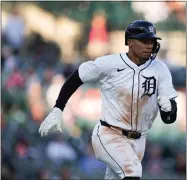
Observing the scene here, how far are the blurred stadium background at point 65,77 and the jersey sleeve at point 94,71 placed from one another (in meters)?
5.47

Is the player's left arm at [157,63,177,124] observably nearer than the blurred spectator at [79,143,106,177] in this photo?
Yes

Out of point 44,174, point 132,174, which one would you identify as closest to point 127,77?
point 132,174

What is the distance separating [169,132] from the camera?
12.4 m

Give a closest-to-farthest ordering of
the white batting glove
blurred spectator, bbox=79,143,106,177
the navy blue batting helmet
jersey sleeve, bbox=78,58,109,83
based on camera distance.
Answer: the white batting glove → the navy blue batting helmet → jersey sleeve, bbox=78,58,109,83 → blurred spectator, bbox=79,143,106,177

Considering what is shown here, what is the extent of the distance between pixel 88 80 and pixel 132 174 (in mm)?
970

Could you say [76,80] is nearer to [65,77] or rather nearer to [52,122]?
[52,122]

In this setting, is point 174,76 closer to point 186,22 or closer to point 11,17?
point 186,22

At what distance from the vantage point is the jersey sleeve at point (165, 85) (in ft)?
20.2

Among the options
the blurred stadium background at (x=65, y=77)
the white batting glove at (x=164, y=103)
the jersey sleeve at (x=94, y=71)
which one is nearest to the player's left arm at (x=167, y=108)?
the white batting glove at (x=164, y=103)

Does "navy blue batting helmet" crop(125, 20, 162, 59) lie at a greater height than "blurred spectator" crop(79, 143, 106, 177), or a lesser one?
greater

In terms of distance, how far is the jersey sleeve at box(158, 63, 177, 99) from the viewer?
6152 mm

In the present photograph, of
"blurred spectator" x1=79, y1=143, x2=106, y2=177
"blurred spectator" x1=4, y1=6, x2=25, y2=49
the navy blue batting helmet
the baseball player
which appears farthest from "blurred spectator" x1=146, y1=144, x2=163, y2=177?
the navy blue batting helmet

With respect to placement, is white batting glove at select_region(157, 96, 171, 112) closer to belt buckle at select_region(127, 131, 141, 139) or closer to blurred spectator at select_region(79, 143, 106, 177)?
belt buckle at select_region(127, 131, 141, 139)

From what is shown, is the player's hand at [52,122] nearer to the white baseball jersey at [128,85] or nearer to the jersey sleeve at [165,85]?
the white baseball jersey at [128,85]
